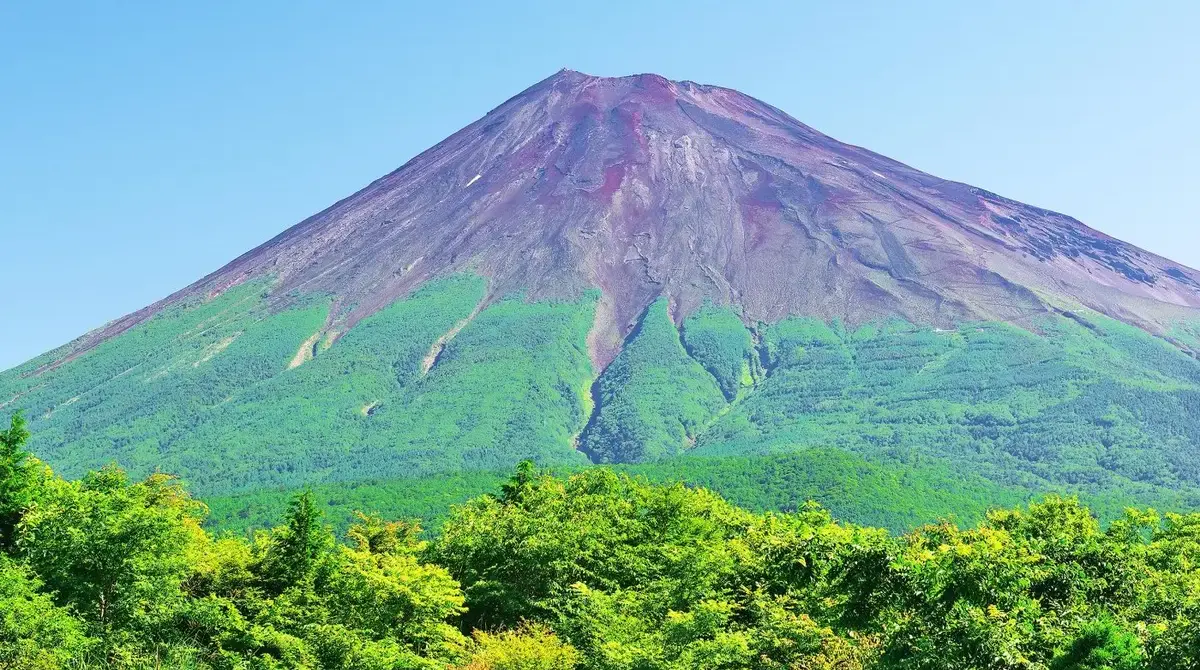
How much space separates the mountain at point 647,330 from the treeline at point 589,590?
64.3 metres

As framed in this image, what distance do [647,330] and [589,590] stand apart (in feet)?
362

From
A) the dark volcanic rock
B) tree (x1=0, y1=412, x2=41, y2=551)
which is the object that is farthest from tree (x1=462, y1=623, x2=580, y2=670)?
the dark volcanic rock

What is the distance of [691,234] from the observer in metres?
158

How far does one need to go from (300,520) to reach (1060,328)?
380ft

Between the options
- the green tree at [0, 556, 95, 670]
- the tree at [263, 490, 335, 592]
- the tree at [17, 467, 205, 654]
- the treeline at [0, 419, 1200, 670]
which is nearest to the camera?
the treeline at [0, 419, 1200, 670]

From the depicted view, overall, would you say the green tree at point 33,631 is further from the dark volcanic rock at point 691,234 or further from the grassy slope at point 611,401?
the dark volcanic rock at point 691,234

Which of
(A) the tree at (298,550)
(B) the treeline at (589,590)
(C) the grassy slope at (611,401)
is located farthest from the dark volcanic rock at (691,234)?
(A) the tree at (298,550)

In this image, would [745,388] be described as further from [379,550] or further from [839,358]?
[379,550]

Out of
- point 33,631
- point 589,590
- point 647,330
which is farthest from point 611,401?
point 33,631

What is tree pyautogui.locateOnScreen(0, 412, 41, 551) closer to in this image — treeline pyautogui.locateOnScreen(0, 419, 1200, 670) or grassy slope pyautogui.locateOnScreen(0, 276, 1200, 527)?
treeline pyautogui.locateOnScreen(0, 419, 1200, 670)

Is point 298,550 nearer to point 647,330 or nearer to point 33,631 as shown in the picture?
point 33,631

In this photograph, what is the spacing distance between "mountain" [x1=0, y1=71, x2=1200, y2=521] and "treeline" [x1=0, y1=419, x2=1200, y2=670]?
64347 millimetres

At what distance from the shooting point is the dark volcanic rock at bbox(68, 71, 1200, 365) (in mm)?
144500

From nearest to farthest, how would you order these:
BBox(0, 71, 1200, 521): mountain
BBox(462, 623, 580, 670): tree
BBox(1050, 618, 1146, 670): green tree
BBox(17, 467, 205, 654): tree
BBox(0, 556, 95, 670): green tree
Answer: BBox(1050, 618, 1146, 670): green tree < BBox(462, 623, 580, 670): tree < BBox(0, 556, 95, 670): green tree < BBox(17, 467, 205, 654): tree < BBox(0, 71, 1200, 521): mountain
